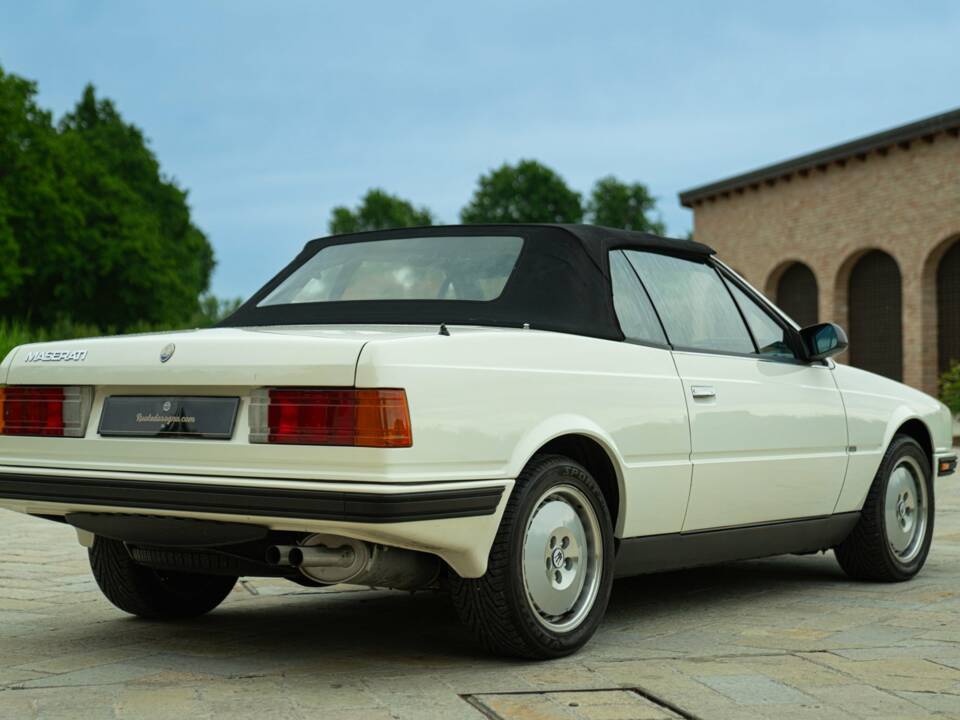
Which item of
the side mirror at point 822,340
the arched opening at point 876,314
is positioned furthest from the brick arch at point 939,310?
the side mirror at point 822,340

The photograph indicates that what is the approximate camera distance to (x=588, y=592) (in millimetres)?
5082

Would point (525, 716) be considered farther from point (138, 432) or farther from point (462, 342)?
point (138, 432)

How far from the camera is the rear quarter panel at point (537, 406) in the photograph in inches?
171

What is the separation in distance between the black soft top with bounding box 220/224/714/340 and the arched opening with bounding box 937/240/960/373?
27.5 meters

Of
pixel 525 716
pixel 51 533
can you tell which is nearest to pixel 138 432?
pixel 525 716

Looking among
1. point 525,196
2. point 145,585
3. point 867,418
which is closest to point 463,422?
point 145,585

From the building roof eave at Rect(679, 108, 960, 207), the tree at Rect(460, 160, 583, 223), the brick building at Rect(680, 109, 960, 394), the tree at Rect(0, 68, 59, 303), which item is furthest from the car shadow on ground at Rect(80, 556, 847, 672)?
the tree at Rect(460, 160, 583, 223)

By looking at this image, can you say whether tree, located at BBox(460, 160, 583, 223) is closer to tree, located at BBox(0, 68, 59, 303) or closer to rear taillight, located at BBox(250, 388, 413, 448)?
tree, located at BBox(0, 68, 59, 303)

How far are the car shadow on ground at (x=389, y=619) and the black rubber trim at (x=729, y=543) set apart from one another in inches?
11.2

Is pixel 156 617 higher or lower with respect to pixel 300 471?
lower

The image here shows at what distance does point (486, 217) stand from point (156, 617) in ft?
226

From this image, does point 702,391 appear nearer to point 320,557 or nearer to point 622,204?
point 320,557

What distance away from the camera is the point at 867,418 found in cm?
695

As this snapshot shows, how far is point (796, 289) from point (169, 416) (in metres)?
33.6
